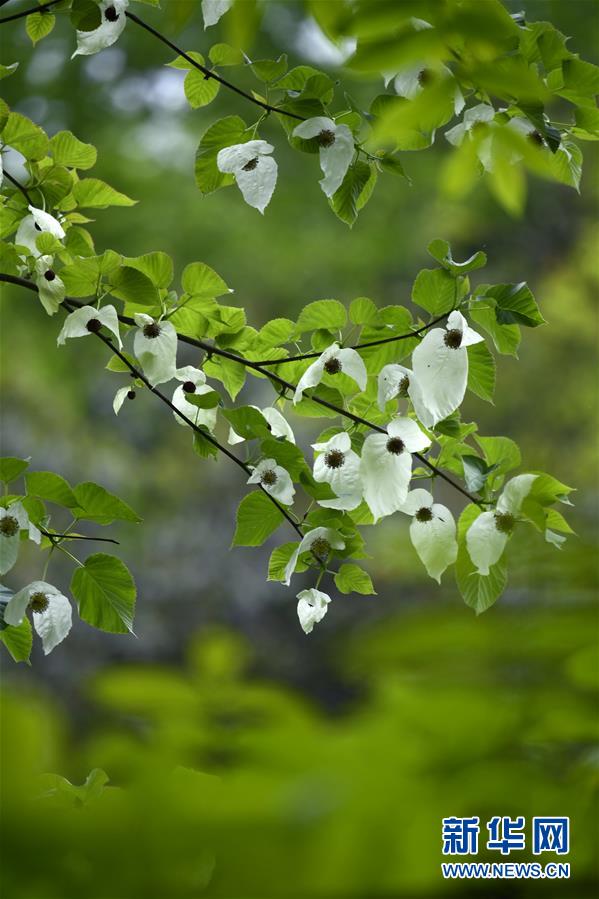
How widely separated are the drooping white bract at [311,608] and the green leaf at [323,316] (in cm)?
19

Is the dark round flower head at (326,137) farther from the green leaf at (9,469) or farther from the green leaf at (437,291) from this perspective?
the green leaf at (9,469)

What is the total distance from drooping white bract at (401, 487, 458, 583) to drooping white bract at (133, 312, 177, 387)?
0.19 metres

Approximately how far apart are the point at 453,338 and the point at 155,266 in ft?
0.72

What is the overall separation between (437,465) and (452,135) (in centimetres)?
24

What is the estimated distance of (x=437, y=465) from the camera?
74cm

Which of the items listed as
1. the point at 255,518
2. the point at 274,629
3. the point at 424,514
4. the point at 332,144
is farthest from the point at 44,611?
the point at 274,629

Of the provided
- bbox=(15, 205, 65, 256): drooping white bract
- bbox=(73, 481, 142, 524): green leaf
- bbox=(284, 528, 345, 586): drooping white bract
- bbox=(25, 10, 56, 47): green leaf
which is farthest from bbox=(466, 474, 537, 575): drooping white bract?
bbox=(25, 10, 56, 47): green leaf

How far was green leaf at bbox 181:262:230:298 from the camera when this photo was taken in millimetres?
736

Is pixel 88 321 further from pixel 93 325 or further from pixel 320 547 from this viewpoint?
pixel 320 547

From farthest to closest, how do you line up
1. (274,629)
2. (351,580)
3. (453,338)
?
(274,629) → (351,580) → (453,338)

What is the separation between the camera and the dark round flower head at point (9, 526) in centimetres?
67

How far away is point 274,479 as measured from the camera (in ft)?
2.36

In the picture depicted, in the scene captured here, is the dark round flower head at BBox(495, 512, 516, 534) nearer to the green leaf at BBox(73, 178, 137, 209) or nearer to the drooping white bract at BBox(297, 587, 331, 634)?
the drooping white bract at BBox(297, 587, 331, 634)

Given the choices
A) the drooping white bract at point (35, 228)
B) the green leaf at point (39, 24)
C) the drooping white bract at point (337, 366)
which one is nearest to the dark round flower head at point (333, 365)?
the drooping white bract at point (337, 366)
